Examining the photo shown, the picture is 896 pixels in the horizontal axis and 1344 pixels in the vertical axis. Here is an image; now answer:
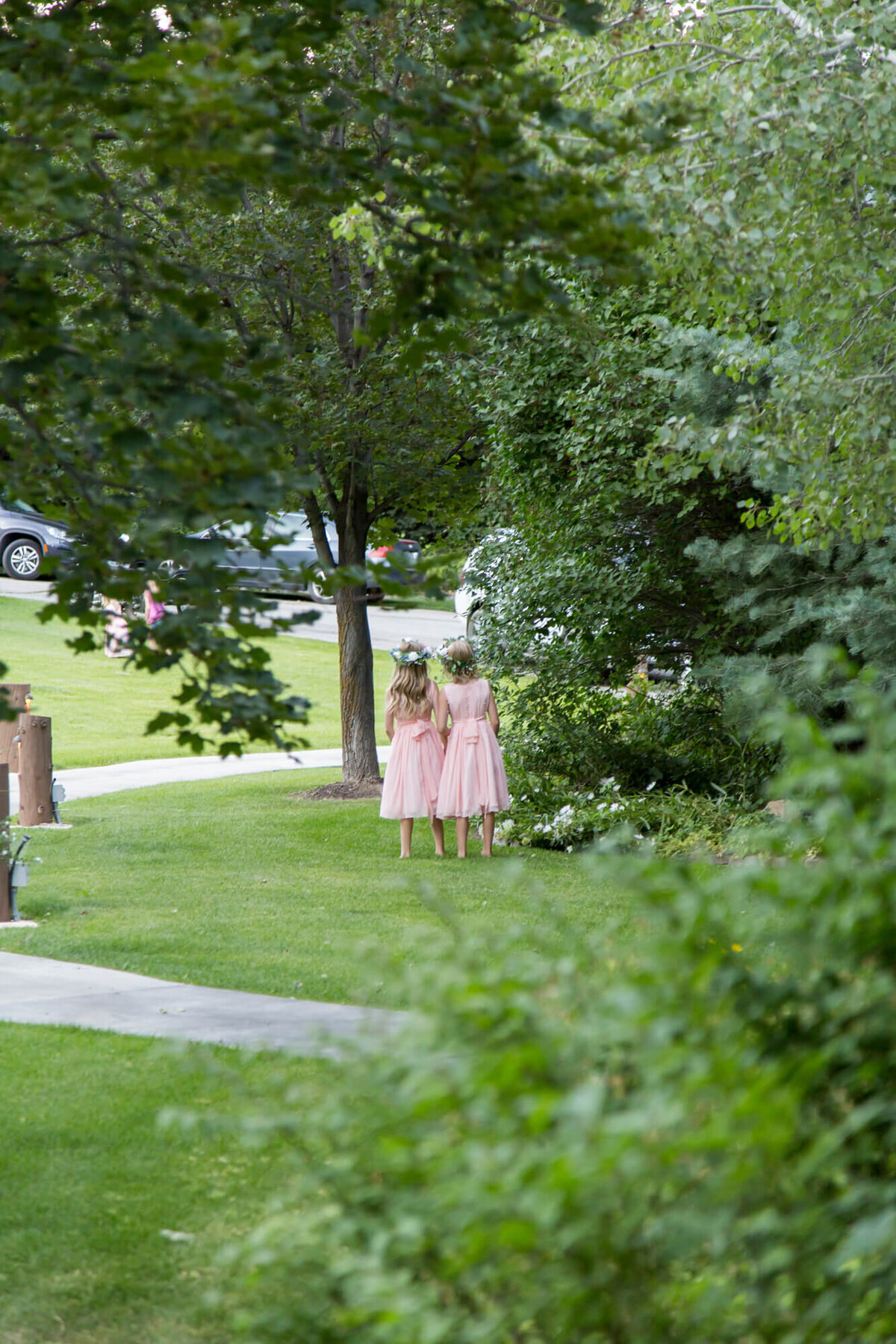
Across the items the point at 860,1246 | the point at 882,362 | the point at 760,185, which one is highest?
the point at 760,185

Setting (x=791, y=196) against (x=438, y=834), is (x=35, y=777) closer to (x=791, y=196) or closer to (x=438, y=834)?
(x=438, y=834)

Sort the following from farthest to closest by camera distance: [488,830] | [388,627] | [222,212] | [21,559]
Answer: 1. [388,627]
2. [21,559]
3. [488,830]
4. [222,212]

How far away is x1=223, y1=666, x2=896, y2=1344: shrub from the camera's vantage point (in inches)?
65.4

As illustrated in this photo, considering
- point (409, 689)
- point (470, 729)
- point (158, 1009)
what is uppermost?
point (409, 689)

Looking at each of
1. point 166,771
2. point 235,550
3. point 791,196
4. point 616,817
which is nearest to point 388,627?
point 166,771

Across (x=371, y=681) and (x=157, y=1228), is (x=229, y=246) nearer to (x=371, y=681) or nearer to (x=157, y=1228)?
(x=371, y=681)

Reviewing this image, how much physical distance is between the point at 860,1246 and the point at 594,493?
10176mm

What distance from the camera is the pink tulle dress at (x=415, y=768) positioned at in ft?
35.9

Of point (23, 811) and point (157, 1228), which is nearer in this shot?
point (157, 1228)

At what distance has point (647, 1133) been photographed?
174 centimetres

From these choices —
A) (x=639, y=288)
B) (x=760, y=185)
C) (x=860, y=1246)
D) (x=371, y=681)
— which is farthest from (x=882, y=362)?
(x=371, y=681)

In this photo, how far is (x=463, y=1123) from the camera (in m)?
1.86

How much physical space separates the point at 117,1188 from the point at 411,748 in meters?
6.78

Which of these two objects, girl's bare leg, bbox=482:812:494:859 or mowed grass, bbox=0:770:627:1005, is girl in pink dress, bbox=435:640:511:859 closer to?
girl's bare leg, bbox=482:812:494:859
